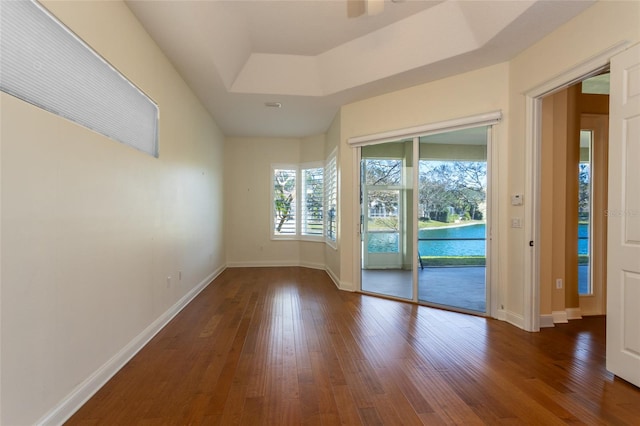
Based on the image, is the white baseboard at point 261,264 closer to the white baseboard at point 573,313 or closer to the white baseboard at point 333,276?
the white baseboard at point 333,276

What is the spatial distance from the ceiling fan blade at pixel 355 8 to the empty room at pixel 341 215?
0.02 m

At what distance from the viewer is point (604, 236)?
3.75m

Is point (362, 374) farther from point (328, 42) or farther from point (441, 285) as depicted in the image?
point (328, 42)

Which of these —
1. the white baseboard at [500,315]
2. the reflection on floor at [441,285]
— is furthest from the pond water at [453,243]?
the white baseboard at [500,315]

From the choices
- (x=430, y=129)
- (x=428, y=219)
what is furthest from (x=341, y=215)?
(x=430, y=129)

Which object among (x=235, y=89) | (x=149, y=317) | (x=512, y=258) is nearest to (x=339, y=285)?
(x=512, y=258)

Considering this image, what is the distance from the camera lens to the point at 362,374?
2326 millimetres

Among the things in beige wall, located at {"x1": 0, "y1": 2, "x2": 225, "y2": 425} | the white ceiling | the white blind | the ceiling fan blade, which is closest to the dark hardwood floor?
beige wall, located at {"x1": 0, "y1": 2, "x2": 225, "y2": 425}

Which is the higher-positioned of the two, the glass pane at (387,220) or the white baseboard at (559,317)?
the glass pane at (387,220)

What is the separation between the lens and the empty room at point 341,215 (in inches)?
70.8

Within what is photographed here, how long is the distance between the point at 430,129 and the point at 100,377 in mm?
3986

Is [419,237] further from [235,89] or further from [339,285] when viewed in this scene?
[235,89]

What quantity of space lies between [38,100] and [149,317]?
2.05m

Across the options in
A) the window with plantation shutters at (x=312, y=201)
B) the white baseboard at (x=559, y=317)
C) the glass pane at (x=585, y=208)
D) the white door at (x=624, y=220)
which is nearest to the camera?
the white door at (x=624, y=220)
